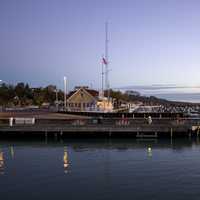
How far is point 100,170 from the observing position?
34.6 m

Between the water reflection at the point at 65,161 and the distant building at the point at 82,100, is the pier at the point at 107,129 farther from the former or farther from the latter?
the distant building at the point at 82,100

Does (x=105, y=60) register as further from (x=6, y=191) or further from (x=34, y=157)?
(x=6, y=191)

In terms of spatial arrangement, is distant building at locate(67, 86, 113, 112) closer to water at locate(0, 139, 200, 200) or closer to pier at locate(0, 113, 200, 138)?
pier at locate(0, 113, 200, 138)

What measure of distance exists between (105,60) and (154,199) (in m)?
74.6

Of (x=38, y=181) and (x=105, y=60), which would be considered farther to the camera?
(x=105, y=60)

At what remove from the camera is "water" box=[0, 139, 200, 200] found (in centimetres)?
2684

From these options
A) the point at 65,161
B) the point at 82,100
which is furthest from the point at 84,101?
the point at 65,161

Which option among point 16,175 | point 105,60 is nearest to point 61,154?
point 16,175

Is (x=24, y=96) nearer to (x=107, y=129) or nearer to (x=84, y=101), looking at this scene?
(x=84, y=101)

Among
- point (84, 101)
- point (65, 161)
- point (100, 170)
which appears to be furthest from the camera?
point (84, 101)

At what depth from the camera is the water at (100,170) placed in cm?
2684

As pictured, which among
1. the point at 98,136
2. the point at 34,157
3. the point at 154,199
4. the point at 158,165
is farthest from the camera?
the point at 98,136

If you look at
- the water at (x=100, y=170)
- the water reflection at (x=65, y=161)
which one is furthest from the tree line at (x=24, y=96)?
the water reflection at (x=65, y=161)

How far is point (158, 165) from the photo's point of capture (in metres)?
36.8
